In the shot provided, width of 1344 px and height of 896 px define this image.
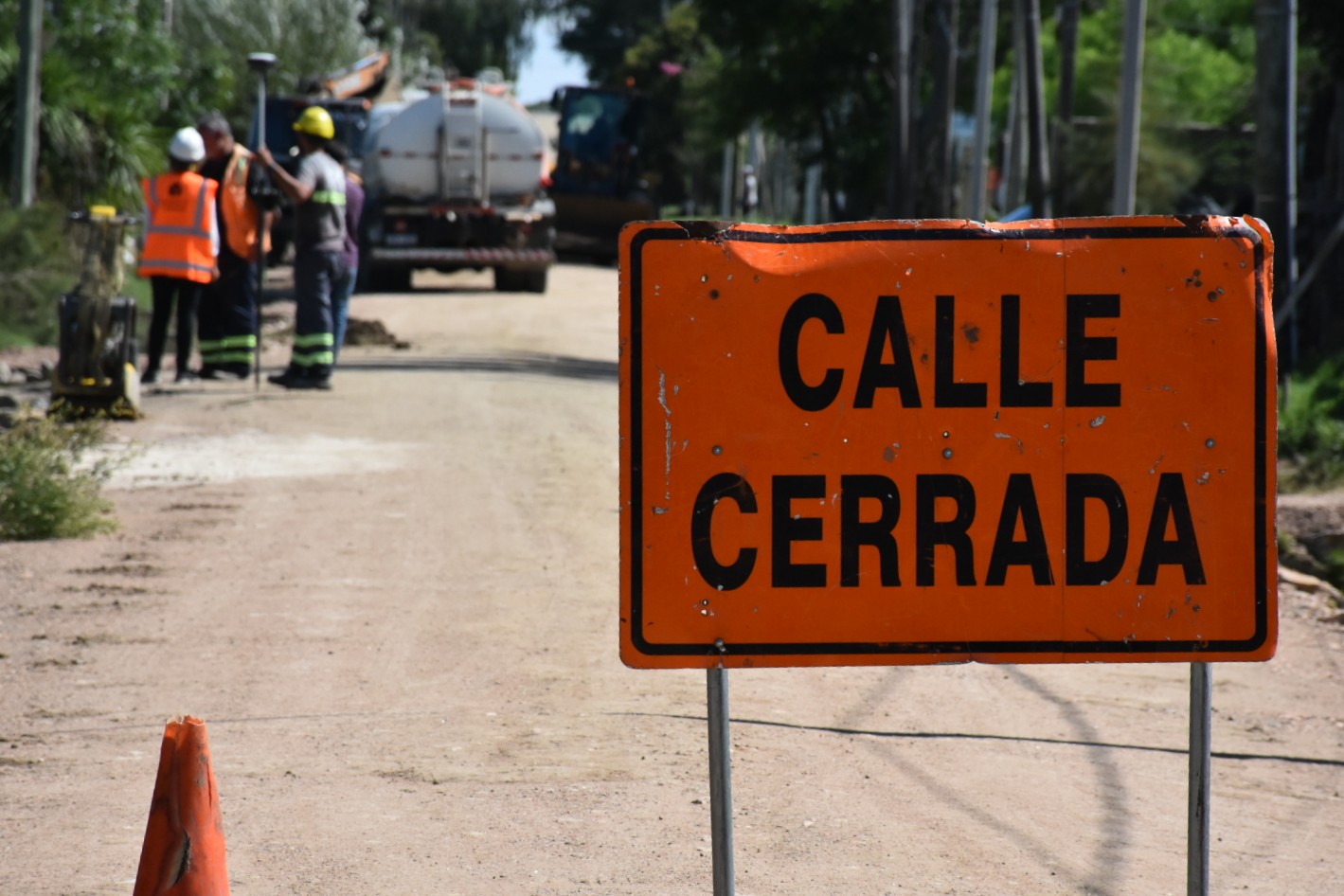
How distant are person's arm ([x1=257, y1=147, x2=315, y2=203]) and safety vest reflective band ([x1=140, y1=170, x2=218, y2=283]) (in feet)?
1.99

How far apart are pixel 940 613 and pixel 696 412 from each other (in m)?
0.57

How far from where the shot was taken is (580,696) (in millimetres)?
6266

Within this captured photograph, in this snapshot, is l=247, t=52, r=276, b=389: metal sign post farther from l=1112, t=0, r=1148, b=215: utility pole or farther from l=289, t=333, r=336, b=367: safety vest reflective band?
l=1112, t=0, r=1148, b=215: utility pole

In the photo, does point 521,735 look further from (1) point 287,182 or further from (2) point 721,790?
(1) point 287,182

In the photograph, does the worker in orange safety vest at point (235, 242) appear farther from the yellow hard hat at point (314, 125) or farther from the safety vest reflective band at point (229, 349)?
the yellow hard hat at point (314, 125)

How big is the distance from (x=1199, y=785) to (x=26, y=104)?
19.1 metres

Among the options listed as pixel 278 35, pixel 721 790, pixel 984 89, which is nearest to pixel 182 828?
pixel 721 790

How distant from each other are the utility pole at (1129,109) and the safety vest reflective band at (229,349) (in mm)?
7042

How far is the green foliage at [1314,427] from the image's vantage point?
41.1ft

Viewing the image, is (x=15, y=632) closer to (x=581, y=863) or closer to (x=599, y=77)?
(x=581, y=863)

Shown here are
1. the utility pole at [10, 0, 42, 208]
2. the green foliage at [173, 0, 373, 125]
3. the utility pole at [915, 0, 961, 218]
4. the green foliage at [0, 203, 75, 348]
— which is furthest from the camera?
the green foliage at [173, 0, 373, 125]


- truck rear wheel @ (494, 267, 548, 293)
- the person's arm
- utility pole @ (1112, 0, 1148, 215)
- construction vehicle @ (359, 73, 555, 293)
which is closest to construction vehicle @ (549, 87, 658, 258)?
truck rear wheel @ (494, 267, 548, 293)

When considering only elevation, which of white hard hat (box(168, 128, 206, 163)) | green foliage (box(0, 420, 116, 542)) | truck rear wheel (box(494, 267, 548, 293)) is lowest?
green foliage (box(0, 420, 116, 542))

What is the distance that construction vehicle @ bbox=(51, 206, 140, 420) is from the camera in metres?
12.1
